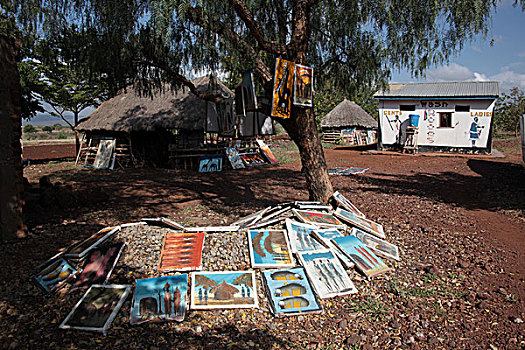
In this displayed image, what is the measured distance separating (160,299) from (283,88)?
12.3ft

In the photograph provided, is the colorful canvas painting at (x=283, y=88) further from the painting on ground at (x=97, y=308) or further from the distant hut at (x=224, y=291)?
the painting on ground at (x=97, y=308)

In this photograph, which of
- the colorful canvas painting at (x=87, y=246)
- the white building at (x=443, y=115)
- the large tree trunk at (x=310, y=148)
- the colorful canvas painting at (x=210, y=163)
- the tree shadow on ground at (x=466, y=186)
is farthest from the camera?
the white building at (x=443, y=115)

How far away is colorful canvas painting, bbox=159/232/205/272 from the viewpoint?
476cm

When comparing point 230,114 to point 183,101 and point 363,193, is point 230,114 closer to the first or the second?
point 183,101

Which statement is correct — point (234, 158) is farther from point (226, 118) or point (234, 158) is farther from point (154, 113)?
point (154, 113)

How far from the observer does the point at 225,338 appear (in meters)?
3.65

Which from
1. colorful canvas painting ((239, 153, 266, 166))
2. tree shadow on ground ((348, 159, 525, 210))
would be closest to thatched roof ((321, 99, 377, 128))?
colorful canvas painting ((239, 153, 266, 166))

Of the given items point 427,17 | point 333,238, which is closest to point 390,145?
point 427,17

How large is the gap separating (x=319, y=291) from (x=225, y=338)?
4.58 feet

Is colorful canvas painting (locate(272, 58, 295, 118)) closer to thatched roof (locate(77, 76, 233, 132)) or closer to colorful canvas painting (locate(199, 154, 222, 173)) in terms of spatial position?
thatched roof (locate(77, 76, 233, 132))

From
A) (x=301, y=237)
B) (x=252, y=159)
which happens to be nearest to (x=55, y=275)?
(x=301, y=237)

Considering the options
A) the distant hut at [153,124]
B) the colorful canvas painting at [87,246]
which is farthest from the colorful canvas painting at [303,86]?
the distant hut at [153,124]

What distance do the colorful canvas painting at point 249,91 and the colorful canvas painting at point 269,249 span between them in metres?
2.29

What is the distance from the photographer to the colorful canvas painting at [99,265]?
177 inches
